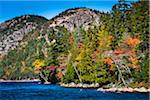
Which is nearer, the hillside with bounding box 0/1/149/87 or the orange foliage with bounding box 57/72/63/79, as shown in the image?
the hillside with bounding box 0/1/149/87

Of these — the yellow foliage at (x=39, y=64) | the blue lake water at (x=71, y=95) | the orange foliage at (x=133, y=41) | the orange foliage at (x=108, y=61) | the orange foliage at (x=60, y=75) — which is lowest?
the blue lake water at (x=71, y=95)

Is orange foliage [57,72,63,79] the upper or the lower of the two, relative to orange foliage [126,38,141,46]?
lower

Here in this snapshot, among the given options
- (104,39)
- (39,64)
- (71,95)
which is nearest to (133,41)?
(104,39)

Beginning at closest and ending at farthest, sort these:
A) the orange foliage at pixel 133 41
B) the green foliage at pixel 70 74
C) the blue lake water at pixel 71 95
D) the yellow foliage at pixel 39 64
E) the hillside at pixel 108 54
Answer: the blue lake water at pixel 71 95 → the hillside at pixel 108 54 → the orange foliage at pixel 133 41 → the green foliage at pixel 70 74 → the yellow foliage at pixel 39 64

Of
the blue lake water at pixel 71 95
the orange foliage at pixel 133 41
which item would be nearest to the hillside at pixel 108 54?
the orange foliage at pixel 133 41

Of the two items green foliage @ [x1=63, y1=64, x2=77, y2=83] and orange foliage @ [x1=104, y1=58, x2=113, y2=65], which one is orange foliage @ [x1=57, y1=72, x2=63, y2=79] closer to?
green foliage @ [x1=63, y1=64, x2=77, y2=83]

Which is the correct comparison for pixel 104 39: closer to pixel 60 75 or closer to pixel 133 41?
pixel 133 41

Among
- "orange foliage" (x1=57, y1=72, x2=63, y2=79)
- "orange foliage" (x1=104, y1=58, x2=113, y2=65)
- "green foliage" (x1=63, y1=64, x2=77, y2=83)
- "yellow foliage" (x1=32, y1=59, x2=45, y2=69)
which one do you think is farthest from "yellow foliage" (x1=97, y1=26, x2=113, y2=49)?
"yellow foliage" (x1=32, y1=59, x2=45, y2=69)

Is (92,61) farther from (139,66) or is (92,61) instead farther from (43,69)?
(43,69)

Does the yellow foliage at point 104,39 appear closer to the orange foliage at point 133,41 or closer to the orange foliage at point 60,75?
the orange foliage at point 133,41

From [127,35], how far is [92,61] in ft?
32.1

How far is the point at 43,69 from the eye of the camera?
110438 mm

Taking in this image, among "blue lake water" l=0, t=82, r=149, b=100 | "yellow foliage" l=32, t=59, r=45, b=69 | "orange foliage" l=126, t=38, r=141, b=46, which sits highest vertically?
"orange foliage" l=126, t=38, r=141, b=46

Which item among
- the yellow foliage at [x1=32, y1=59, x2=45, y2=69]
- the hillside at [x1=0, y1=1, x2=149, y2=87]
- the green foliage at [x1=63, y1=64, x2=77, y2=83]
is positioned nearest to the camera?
the hillside at [x1=0, y1=1, x2=149, y2=87]
